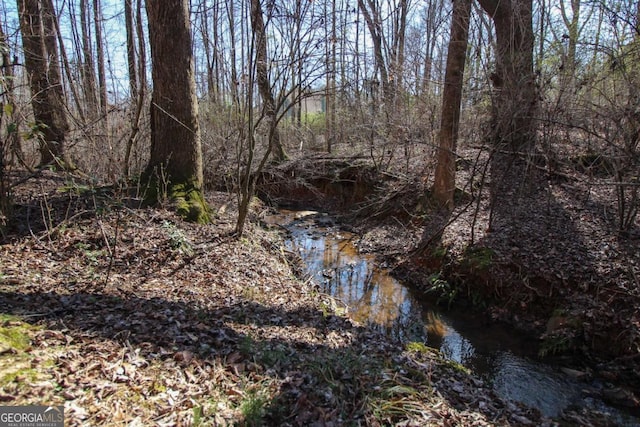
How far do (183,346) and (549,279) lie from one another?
5332 mm

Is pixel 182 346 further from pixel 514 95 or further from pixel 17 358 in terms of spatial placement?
pixel 514 95

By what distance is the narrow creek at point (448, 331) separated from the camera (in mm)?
4211

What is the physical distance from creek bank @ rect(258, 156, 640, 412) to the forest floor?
1.24 metres

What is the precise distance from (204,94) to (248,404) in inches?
388

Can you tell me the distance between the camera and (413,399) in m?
3.16

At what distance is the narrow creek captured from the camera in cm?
421

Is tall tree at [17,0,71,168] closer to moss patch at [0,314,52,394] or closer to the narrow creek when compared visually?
moss patch at [0,314,52,394]

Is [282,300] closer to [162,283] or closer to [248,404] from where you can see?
[162,283]

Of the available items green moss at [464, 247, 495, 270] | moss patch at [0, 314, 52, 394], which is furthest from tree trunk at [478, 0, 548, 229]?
moss patch at [0, 314, 52, 394]

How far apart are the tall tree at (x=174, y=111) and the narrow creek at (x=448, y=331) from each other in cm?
299

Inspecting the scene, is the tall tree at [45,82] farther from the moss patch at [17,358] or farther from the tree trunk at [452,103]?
the tree trunk at [452,103]

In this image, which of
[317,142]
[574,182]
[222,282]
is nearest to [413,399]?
[222,282]

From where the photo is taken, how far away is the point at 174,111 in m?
6.12

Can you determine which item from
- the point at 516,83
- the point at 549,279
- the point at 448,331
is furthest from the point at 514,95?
the point at 448,331
